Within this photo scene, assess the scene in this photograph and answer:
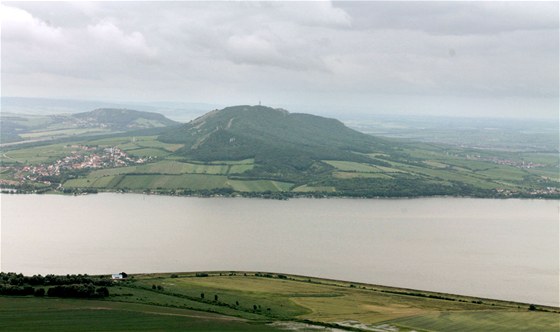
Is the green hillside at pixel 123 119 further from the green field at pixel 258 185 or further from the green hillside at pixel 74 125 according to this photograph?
the green field at pixel 258 185

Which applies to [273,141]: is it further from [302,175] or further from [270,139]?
[302,175]

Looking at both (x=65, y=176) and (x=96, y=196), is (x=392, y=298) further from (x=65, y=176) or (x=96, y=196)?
(x=65, y=176)

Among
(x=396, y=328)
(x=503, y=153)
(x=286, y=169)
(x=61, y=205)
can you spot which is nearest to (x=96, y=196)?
(x=61, y=205)

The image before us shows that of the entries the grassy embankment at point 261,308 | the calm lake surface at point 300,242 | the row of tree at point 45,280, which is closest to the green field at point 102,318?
the grassy embankment at point 261,308

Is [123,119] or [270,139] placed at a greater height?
[123,119]

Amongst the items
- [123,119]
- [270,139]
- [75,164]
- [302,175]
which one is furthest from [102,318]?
[123,119]
